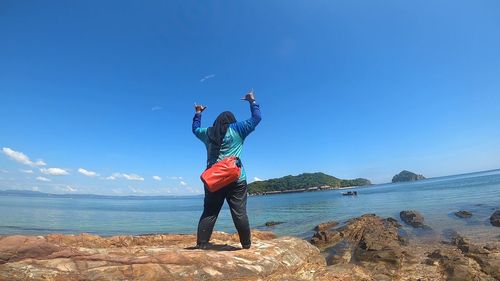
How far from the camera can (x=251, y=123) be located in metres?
5.89

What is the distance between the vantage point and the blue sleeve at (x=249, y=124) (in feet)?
19.4

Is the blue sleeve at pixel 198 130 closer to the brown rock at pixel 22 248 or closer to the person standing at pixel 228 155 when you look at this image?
the person standing at pixel 228 155

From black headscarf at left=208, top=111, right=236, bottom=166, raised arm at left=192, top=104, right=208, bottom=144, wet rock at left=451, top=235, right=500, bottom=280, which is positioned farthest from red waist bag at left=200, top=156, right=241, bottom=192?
wet rock at left=451, top=235, right=500, bottom=280

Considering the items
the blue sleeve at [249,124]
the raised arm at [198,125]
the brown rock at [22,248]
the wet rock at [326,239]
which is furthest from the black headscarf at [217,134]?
the wet rock at [326,239]

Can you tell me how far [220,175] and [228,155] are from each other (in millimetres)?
594

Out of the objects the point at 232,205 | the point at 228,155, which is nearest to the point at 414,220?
the point at 232,205

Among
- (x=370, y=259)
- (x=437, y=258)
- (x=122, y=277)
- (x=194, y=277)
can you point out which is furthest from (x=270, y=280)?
(x=437, y=258)

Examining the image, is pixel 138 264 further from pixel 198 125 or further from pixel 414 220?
pixel 414 220

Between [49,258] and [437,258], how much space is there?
29.1ft

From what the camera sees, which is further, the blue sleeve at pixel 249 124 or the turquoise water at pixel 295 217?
the turquoise water at pixel 295 217

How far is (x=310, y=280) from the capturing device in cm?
549

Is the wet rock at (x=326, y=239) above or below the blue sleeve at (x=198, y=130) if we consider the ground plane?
below

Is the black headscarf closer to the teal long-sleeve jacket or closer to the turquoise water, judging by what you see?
the teal long-sleeve jacket

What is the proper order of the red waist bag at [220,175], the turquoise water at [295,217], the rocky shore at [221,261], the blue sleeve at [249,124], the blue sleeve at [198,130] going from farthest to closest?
1. the turquoise water at [295,217]
2. the blue sleeve at [198,130]
3. the blue sleeve at [249,124]
4. the red waist bag at [220,175]
5. the rocky shore at [221,261]
